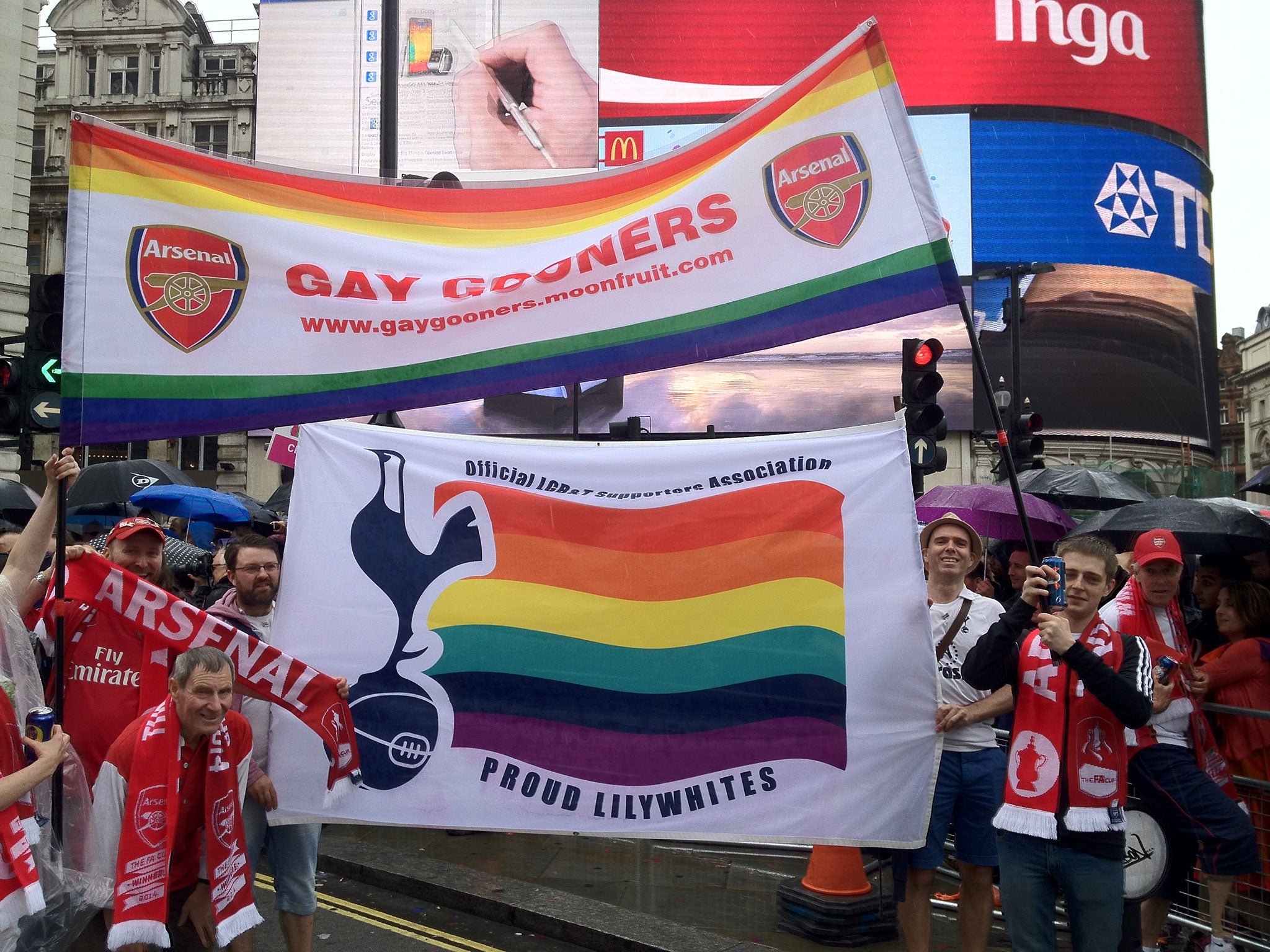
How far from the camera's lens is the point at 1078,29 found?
3109 cm

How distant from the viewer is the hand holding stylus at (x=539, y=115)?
31.1 meters

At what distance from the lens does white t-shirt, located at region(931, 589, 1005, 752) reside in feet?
15.3

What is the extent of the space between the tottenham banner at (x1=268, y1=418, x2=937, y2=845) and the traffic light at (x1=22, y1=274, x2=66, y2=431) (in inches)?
131

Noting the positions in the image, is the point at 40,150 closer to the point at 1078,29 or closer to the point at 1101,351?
the point at 1078,29

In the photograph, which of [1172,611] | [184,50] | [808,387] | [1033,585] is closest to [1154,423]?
[808,387]

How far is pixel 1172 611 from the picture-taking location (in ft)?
17.1

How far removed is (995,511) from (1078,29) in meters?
26.9

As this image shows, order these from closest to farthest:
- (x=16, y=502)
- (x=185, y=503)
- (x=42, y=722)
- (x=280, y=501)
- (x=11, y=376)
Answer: (x=42, y=722), (x=11, y=376), (x=16, y=502), (x=185, y=503), (x=280, y=501)

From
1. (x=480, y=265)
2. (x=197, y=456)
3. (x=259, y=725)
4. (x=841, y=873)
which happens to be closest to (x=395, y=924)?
(x=259, y=725)

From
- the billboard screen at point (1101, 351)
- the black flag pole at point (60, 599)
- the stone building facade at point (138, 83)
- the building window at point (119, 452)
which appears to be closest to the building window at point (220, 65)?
the stone building facade at point (138, 83)

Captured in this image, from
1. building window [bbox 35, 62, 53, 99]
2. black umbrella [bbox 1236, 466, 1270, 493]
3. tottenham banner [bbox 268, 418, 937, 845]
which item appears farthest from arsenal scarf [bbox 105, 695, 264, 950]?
building window [bbox 35, 62, 53, 99]

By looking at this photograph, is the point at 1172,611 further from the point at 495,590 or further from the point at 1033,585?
the point at 495,590

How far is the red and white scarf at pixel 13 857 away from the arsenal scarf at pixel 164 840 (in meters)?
0.26

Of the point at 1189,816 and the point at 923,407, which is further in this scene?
the point at 923,407
